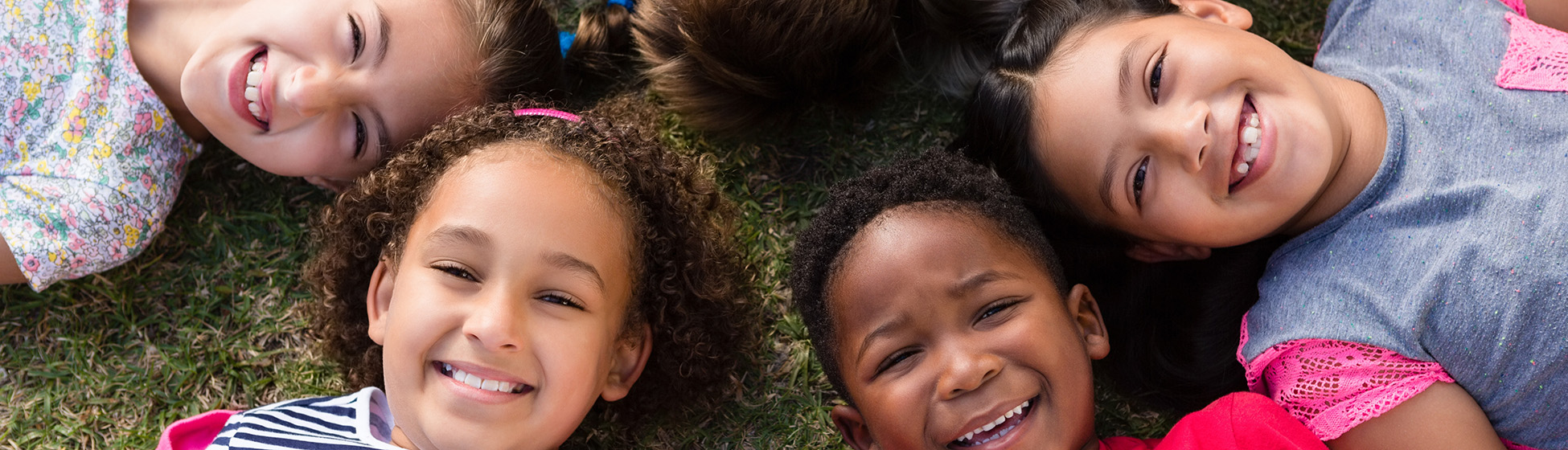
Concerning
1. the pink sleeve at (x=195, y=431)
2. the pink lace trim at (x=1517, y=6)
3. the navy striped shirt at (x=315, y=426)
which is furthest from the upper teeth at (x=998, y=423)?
the pink sleeve at (x=195, y=431)

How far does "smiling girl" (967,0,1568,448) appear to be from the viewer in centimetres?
220

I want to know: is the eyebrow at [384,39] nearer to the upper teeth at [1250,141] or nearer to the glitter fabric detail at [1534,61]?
the upper teeth at [1250,141]

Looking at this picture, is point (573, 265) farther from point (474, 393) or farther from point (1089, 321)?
point (1089, 321)

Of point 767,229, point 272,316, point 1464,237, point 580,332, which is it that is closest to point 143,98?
point 272,316

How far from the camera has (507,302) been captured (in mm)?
2135

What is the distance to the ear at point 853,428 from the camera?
7.86 feet

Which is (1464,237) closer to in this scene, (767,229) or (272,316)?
(767,229)

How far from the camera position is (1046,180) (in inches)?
96.7

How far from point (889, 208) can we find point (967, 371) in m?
0.41

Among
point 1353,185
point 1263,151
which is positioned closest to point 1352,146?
point 1353,185

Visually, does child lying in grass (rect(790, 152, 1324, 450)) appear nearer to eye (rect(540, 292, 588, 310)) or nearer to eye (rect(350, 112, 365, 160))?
eye (rect(540, 292, 588, 310))

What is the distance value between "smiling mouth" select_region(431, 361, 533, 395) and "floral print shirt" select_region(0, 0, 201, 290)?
3.64ft

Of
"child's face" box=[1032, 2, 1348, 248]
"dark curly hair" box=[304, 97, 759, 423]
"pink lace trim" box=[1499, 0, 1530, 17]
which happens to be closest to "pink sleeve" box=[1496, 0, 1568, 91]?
"pink lace trim" box=[1499, 0, 1530, 17]

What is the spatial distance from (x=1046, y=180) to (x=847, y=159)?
0.61 meters
